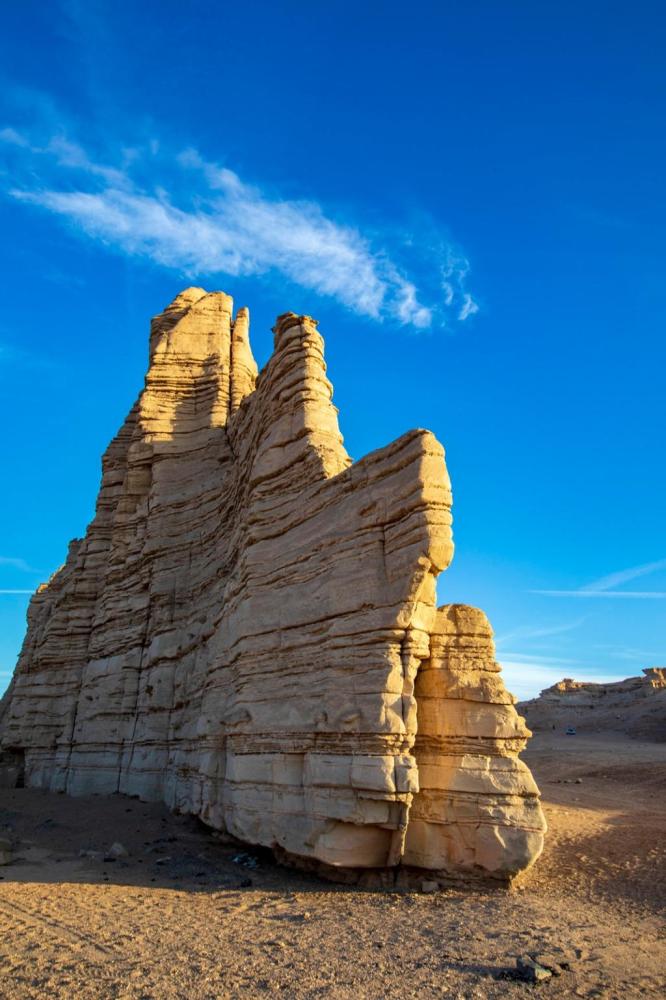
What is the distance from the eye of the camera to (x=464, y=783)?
1090cm

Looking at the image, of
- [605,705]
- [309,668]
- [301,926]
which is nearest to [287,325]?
[309,668]

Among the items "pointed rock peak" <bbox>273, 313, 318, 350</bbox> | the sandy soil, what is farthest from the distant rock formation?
"pointed rock peak" <bbox>273, 313, 318, 350</bbox>

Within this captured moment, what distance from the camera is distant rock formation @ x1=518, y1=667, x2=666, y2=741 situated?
154 ft

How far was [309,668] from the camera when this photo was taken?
12211mm

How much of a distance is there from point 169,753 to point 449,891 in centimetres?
1172

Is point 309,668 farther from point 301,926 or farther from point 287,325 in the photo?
point 287,325

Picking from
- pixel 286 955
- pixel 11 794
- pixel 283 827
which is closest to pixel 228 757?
pixel 283 827

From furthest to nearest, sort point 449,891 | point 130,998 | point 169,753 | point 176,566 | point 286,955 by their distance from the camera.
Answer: point 176,566 < point 169,753 < point 449,891 < point 286,955 < point 130,998

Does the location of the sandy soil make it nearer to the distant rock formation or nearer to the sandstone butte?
the sandstone butte

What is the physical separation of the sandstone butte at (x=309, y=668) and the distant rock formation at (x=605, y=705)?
119 feet

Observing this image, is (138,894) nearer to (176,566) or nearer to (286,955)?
(286,955)

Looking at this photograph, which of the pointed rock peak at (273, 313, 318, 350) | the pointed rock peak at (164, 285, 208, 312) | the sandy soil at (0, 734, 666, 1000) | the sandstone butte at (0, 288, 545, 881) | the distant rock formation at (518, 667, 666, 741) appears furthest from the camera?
the distant rock formation at (518, 667, 666, 741)

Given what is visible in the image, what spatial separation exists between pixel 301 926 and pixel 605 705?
2079 inches

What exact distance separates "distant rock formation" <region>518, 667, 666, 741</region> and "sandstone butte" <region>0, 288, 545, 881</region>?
119ft
